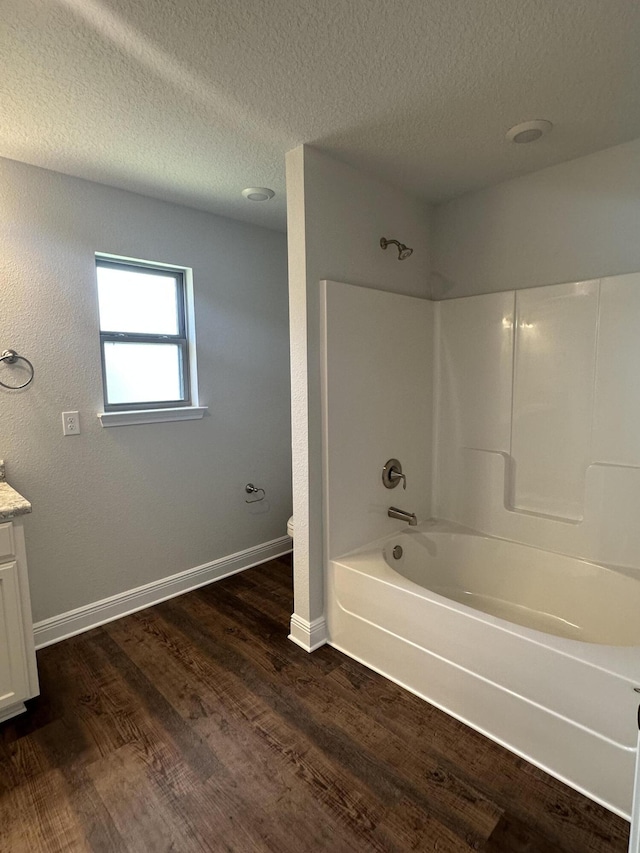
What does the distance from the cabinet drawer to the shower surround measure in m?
1.26

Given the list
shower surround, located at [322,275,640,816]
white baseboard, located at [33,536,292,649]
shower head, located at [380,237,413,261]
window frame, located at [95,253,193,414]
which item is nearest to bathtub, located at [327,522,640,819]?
shower surround, located at [322,275,640,816]

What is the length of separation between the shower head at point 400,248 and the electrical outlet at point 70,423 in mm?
1785

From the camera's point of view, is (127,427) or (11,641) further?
(127,427)

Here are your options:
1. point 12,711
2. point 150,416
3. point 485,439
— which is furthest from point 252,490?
point 12,711

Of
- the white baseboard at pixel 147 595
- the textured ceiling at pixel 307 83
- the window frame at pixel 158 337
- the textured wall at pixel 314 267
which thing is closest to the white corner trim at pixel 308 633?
the textured wall at pixel 314 267

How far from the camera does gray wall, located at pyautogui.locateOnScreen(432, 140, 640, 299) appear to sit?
1978mm

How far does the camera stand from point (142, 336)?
254 cm

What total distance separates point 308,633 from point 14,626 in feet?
3.99

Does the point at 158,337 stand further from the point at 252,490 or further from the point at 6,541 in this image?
the point at 6,541

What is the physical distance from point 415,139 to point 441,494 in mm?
1871

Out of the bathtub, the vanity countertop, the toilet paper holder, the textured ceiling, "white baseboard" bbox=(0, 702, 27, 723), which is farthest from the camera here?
the toilet paper holder

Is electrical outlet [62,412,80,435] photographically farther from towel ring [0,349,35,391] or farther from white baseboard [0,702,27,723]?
white baseboard [0,702,27,723]

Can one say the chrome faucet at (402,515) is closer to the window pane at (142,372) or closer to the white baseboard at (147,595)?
the white baseboard at (147,595)

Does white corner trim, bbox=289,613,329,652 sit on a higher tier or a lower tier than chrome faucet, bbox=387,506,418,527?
lower
